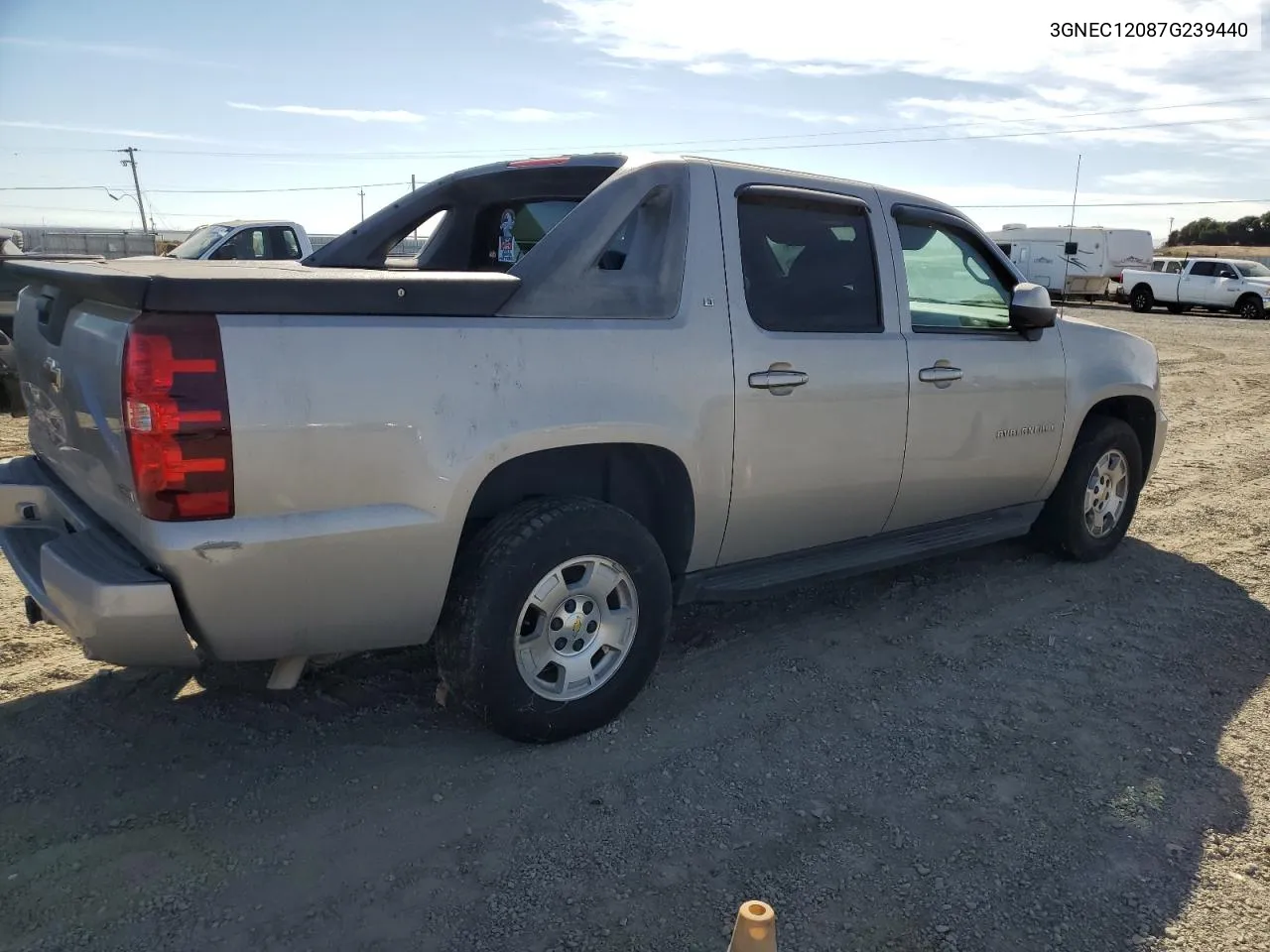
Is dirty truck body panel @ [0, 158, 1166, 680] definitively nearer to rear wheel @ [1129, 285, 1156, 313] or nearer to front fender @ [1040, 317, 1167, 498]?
front fender @ [1040, 317, 1167, 498]

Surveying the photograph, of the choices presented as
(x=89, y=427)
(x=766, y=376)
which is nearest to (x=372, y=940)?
(x=89, y=427)

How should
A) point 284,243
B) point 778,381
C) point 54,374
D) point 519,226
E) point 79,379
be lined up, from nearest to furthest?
point 79,379 < point 54,374 < point 778,381 < point 519,226 < point 284,243

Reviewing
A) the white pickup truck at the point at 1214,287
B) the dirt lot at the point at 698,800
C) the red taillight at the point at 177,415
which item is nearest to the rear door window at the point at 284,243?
the dirt lot at the point at 698,800

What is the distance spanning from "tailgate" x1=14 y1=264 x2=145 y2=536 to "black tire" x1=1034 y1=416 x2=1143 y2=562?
4567mm

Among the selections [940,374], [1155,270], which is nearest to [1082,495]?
[940,374]

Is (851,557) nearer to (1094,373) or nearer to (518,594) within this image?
(518,594)

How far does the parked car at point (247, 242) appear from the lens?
41.4 ft

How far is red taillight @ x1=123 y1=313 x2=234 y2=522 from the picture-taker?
2535 mm

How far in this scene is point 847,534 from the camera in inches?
171

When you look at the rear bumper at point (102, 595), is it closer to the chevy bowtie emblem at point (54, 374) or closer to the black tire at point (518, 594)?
the chevy bowtie emblem at point (54, 374)

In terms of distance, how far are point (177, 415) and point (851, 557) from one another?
2.82m

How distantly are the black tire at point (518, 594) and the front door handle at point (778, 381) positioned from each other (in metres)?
0.73

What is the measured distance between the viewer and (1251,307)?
95.0ft

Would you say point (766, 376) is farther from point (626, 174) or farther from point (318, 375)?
point (318, 375)
